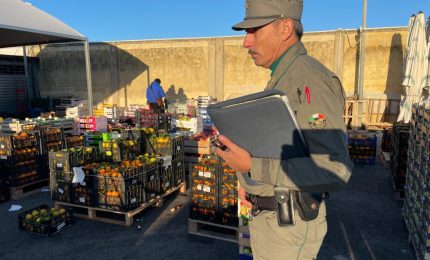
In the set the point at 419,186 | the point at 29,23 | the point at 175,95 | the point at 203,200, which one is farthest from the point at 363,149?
the point at 175,95

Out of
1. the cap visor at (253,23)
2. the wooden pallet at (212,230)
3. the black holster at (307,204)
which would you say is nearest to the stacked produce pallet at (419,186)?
the wooden pallet at (212,230)

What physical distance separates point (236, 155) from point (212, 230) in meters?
4.31

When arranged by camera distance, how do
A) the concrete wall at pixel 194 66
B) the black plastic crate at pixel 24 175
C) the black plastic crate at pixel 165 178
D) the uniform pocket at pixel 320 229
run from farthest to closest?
1. the concrete wall at pixel 194 66
2. the black plastic crate at pixel 24 175
3. the black plastic crate at pixel 165 178
4. the uniform pocket at pixel 320 229

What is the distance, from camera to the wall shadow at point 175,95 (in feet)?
67.7

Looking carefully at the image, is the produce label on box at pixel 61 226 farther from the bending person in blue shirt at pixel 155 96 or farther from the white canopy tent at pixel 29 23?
the bending person in blue shirt at pixel 155 96

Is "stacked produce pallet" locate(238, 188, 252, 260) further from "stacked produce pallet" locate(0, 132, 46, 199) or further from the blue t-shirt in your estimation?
the blue t-shirt

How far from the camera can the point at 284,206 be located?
1.96 metres

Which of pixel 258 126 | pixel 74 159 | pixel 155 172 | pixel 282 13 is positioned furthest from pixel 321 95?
pixel 74 159

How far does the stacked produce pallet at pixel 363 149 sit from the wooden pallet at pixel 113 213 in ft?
21.7

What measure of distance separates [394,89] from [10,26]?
1711 cm

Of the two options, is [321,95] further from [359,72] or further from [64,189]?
[359,72]

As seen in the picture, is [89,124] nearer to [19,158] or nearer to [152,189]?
[19,158]

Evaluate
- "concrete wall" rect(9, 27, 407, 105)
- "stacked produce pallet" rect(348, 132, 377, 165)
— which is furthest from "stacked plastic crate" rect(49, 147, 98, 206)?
"concrete wall" rect(9, 27, 407, 105)

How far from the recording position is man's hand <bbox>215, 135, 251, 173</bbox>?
73.0 inches
